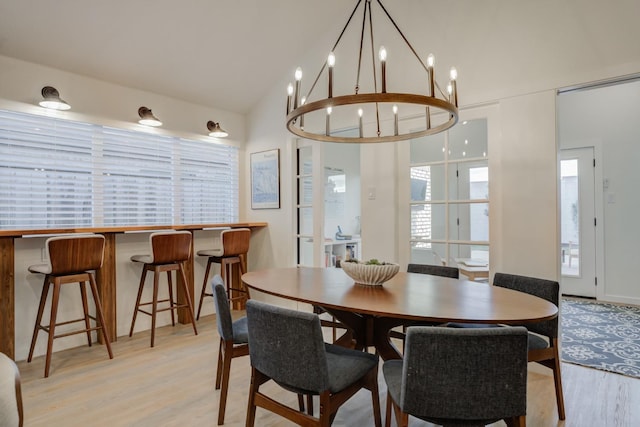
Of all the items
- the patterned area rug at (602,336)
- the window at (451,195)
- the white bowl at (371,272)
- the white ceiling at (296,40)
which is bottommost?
the patterned area rug at (602,336)

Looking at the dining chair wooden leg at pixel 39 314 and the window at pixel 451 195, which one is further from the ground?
the window at pixel 451 195

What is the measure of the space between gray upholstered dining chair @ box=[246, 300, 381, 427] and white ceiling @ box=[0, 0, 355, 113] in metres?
2.88

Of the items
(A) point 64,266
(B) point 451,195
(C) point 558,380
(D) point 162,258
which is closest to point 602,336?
(C) point 558,380

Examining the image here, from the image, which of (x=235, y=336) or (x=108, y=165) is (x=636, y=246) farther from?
(x=108, y=165)

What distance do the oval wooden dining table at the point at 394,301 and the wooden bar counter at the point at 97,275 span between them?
164cm

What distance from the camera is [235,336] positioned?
211cm

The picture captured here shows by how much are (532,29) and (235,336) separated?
2.98 meters

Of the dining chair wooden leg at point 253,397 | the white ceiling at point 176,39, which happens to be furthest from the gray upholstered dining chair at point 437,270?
the white ceiling at point 176,39

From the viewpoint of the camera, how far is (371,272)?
211cm

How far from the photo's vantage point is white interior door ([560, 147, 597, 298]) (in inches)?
190

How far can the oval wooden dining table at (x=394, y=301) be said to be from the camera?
5.06ft

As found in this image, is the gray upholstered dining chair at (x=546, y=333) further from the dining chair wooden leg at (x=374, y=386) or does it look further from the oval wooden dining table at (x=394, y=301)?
the dining chair wooden leg at (x=374, y=386)

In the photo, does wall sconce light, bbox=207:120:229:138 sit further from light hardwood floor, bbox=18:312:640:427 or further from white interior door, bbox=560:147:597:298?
white interior door, bbox=560:147:597:298

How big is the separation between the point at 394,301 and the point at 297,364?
0.57m
